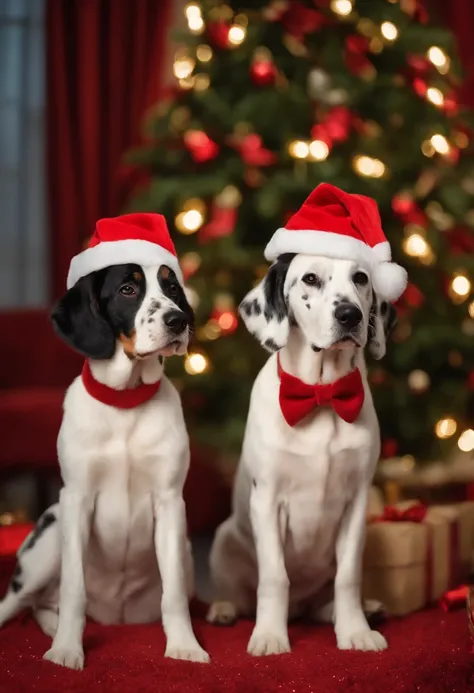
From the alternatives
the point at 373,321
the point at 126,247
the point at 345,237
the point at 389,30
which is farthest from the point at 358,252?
the point at 389,30

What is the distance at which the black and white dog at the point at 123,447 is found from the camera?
217 centimetres

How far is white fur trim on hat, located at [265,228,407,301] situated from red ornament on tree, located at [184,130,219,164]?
71.8 inches

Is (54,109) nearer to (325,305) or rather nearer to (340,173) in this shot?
(340,173)

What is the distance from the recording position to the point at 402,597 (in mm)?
2633

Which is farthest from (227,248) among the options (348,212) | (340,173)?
(348,212)

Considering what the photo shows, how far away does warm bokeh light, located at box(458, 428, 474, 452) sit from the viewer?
3828 millimetres

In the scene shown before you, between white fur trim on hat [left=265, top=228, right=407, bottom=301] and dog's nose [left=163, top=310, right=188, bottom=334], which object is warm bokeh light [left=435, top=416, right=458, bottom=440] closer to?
white fur trim on hat [left=265, top=228, right=407, bottom=301]

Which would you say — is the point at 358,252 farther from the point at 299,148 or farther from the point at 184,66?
the point at 184,66

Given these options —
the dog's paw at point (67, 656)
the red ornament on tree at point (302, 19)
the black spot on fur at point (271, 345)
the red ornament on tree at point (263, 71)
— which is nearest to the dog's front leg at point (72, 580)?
the dog's paw at point (67, 656)

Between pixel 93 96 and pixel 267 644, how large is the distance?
4316mm

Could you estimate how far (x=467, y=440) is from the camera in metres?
3.83

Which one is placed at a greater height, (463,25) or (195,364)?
(463,25)

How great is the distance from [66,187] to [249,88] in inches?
81.2

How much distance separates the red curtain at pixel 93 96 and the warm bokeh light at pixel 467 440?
2858 mm
